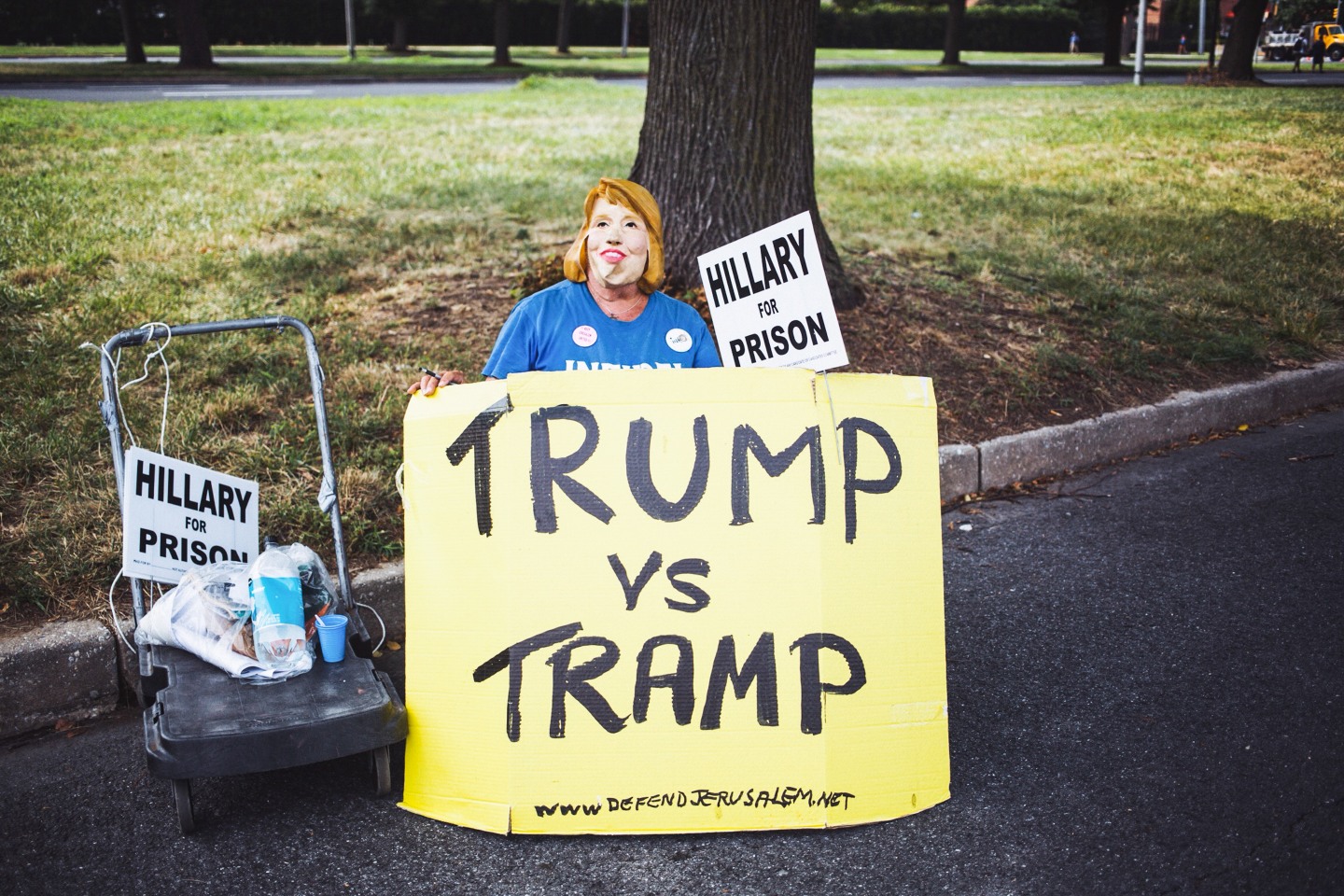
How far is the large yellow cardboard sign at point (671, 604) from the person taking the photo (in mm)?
2688

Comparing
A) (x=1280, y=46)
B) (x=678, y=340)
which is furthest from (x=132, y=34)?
(x=1280, y=46)

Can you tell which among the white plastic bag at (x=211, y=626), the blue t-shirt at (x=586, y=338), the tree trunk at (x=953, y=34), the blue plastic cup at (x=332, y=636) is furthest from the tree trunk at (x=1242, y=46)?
the white plastic bag at (x=211, y=626)

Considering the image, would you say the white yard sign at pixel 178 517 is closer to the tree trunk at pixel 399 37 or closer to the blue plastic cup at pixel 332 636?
the blue plastic cup at pixel 332 636

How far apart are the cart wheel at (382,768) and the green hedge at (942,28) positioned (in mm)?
47134

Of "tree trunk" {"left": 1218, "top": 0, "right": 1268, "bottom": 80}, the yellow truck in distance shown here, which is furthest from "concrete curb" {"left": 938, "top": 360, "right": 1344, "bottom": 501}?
the yellow truck in distance

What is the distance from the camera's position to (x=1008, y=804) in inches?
109

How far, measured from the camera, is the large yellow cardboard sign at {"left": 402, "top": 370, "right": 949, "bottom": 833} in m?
2.69

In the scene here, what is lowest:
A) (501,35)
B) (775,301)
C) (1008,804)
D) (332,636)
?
(1008,804)

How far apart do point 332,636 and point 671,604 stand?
923mm

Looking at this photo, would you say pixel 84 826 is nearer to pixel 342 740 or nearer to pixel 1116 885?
pixel 342 740

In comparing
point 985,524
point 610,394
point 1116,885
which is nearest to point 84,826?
point 610,394

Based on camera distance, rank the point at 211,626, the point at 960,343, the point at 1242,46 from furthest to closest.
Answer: the point at 1242,46
the point at 960,343
the point at 211,626

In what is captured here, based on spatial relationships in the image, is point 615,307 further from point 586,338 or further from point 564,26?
point 564,26

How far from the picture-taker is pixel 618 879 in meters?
2.51
